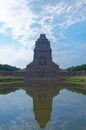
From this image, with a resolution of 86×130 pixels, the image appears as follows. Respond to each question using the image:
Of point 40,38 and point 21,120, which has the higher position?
point 40,38

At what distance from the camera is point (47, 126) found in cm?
1215

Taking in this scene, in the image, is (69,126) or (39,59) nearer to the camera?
(69,126)

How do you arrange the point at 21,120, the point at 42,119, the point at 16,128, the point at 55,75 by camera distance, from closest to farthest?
the point at 16,128 < the point at 21,120 < the point at 42,119 < the point at 55,75

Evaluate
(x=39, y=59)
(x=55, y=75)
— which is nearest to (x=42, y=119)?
(x=55, y=75)

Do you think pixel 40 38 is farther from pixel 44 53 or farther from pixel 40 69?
pixel 40 69

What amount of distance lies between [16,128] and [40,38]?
92.1 m

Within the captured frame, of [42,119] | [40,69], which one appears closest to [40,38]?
[40,69]

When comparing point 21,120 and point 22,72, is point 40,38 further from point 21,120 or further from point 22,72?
point 21,120

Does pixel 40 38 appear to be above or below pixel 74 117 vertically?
above

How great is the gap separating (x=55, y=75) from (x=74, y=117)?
6644 centimetres

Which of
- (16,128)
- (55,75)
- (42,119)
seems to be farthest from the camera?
(55,75)

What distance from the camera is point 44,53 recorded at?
333 feet

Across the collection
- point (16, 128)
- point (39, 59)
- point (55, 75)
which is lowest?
point (16, 128)

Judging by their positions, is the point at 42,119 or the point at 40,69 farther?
the point at 40,69
